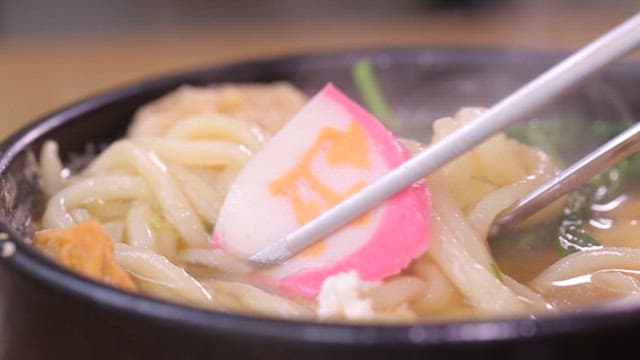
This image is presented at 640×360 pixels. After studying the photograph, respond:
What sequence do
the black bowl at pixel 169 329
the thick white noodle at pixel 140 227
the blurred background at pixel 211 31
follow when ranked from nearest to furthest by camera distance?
the black bowl at pixel 169 329, the thick white noodle at pixel 140 227, the blurred background at pixel 211 31

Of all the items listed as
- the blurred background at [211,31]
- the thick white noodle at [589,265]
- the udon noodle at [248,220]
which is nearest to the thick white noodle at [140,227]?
the udon noodle at [248,220]

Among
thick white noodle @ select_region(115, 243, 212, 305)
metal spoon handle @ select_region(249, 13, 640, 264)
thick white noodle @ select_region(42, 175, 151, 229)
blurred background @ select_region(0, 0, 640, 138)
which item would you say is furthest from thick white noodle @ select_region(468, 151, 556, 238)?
blurred background @ select_region(0, 0, 640, 138)

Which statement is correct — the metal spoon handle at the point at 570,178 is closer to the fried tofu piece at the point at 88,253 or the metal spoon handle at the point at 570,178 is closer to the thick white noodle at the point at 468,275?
the thick white noodle at the point at 468,275

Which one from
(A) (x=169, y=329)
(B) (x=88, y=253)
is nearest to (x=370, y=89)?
(B) (x=88, y=253)

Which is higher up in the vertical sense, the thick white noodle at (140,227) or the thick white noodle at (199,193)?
the thick white noodle at (199,193)

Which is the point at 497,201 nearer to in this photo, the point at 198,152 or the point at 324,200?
the point at 324,200

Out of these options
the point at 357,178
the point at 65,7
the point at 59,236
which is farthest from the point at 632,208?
the point at 65,7

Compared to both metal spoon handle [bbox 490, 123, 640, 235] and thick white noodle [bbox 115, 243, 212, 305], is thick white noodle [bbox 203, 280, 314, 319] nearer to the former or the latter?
thick white noodle [bbox 115, 243, 212, 305]

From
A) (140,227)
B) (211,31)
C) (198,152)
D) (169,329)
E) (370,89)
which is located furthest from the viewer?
(211,31)
